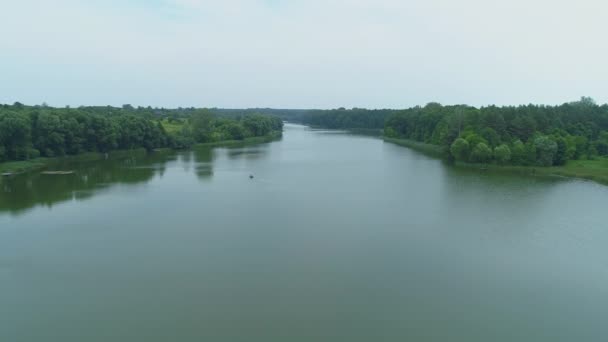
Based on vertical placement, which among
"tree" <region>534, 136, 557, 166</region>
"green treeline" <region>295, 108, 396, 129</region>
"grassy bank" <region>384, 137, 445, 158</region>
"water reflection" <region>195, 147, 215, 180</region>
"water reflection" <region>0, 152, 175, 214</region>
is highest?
"green treeline" <region>295, 108, 396, 129</region>

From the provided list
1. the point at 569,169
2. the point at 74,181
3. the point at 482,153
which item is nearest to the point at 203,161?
the point at 74,181

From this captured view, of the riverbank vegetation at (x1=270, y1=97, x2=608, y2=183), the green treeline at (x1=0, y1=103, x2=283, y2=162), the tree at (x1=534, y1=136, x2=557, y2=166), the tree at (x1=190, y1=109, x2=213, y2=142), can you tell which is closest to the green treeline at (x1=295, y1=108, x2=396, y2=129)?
the riverbank vegetation at (x1=270, y1=97, x2=608, y2=183)

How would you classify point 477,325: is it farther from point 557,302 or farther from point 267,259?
point 267,259

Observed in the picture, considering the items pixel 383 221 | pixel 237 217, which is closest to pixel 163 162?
pixel 237 217

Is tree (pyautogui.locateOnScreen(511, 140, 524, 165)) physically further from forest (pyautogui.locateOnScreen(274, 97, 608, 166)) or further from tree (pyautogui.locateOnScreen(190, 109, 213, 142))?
tree (pyautogui.locateOnScreen(190, 109, 213, 142))

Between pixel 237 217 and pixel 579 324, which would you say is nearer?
pixel 579 324

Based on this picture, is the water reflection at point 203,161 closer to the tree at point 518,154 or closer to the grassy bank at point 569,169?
the grassy bank at point 569,169

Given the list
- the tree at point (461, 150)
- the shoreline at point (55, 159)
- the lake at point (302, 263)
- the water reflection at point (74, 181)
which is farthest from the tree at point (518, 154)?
the shoreline at point (55, 159)
